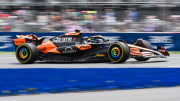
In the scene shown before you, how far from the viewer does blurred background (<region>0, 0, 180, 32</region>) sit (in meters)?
15.8

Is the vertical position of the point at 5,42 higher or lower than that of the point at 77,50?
higher

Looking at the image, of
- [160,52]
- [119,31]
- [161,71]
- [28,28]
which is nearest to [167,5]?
[119,31]

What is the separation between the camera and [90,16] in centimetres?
1584

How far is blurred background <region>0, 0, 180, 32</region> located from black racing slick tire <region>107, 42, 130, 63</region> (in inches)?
221

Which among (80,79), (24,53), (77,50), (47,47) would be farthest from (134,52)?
(80,79)

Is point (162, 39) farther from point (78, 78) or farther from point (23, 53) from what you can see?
point (78, 78)

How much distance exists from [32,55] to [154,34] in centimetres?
687

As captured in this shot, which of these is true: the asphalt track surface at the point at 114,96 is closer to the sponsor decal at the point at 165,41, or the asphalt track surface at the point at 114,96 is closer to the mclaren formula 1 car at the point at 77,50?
the mclaren formula 1 car at the point at 77,50

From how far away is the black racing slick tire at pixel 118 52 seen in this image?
9.82 m

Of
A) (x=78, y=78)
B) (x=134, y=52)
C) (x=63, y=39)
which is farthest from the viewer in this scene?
(x=63, y=39)

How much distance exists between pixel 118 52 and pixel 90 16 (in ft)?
20.2

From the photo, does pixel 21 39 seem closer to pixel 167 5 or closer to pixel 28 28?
pixel 28 28

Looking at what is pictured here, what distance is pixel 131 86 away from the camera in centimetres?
648

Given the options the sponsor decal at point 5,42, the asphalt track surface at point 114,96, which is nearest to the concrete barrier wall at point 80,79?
the asphalt track surface at point 114,96
